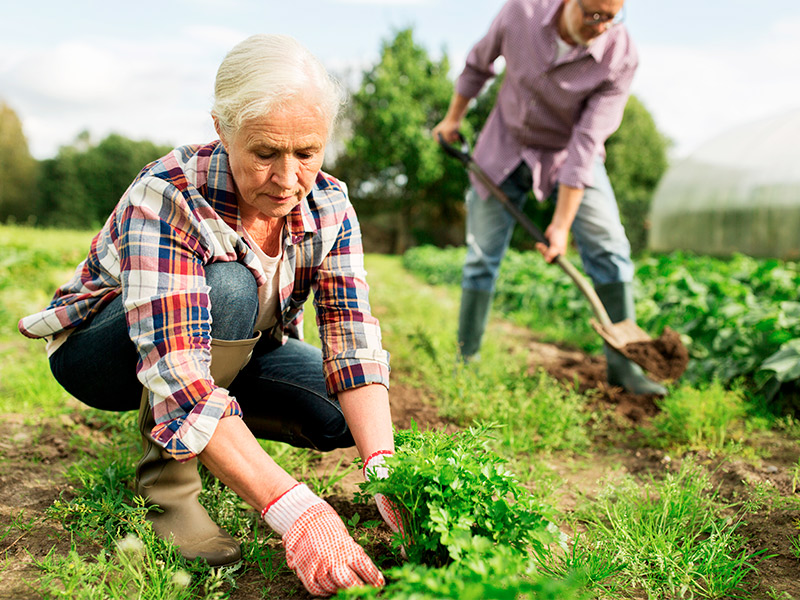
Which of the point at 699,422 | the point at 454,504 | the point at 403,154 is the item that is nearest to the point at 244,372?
the point at 454,504

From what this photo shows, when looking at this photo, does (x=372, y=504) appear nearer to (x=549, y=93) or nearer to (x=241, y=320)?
(x=241, y=320)

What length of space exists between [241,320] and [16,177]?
987 inches

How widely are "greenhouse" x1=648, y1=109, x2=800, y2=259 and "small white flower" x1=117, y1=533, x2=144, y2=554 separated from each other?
931cm

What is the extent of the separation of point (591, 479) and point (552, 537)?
3.82ft

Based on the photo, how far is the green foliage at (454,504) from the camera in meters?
1.25

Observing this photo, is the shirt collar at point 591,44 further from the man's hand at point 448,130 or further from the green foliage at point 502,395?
the green foliage at point 502,395

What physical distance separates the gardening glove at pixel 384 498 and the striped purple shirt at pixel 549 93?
6.25 feet

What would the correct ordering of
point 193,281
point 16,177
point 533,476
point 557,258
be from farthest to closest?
point 16,177 → point 557,258 → point 533,476 → point 193,281

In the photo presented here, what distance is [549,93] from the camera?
2992 millimetres

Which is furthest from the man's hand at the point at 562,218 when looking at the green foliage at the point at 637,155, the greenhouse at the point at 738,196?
the green foliage at the point at 637,155

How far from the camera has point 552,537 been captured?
121cm

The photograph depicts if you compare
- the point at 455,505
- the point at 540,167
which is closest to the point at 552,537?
the point at 455,505

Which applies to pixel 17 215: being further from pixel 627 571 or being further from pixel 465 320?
pixel 627 571

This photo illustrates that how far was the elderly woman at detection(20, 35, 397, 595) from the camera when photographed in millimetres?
1375
